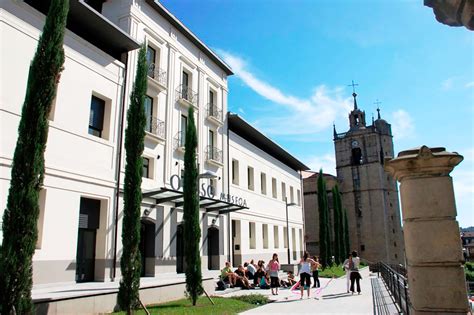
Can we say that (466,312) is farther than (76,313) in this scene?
No

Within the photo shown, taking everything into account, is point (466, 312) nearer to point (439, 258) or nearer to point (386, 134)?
point (439, 258)

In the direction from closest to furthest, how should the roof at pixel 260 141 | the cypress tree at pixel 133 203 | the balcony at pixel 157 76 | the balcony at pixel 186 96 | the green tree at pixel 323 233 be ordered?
1. the cypress tree at pixel 133 203
2. the balcony at pixel 157 76
3. the balcony at pixel 186 96
4. the roof at pixel 260 141
5. the green tree at pixel 323 233

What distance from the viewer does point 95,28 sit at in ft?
52.4

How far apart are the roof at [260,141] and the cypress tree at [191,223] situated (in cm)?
1225

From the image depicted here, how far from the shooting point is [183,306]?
1227 cm

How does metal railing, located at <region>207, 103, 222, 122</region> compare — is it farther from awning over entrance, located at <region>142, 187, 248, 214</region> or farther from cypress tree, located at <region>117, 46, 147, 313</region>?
cypress tree, located at <region>117, 46, 147, 313</region>

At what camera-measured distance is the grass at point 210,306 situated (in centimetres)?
1116

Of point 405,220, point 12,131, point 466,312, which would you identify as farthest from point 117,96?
point 466,312

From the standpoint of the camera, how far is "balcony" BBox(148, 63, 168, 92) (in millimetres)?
18969

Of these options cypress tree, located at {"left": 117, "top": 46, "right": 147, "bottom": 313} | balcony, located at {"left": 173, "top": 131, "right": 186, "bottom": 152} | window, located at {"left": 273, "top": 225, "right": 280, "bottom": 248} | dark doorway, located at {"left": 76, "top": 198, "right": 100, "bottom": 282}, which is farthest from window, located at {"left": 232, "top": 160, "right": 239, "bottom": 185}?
cypress tree, located at {"left": 117, "top": 46, "right": 147, "bottom": 313}

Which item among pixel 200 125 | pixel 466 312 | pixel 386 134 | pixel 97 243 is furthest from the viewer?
pixel 386 134

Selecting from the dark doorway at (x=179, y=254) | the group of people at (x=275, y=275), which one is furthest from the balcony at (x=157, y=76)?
the group of people at (x=275, y=275)

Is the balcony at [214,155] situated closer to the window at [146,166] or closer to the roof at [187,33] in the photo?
the window at [146,166]

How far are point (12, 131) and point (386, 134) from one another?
6100 cm
